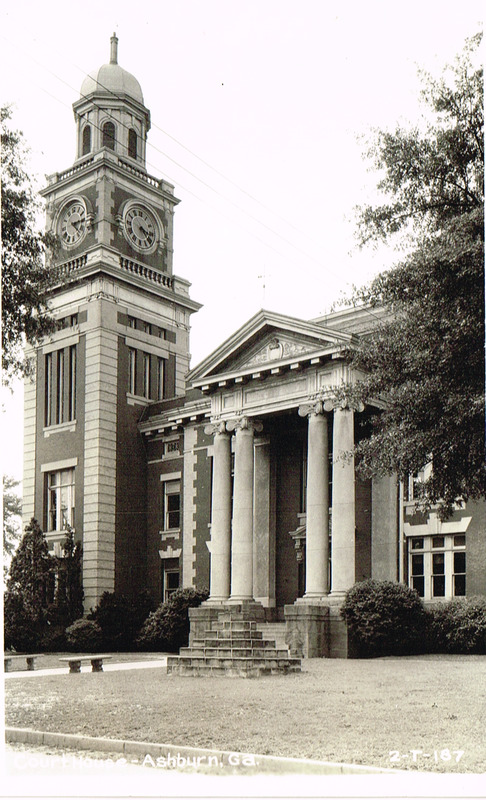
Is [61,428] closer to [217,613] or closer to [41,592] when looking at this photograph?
[41,592]

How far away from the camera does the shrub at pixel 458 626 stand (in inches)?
1032

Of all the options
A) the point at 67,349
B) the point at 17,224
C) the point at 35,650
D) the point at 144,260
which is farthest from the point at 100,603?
the point at 17,224

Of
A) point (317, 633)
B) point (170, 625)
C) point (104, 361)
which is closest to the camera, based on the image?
point (317, 633)

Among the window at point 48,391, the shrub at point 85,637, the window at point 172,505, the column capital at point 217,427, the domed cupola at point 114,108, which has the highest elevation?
the domed cupola at point 114,108

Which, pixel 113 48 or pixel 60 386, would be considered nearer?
pixel 113 48

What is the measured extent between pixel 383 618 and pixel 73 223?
21373 mm

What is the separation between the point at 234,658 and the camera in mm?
21328

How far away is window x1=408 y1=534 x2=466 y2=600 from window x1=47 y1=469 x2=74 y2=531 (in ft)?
50.8

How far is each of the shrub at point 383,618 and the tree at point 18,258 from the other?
12.9m

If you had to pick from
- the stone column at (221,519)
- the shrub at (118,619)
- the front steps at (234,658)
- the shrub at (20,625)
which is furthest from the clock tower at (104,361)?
the front steps at (234,658)

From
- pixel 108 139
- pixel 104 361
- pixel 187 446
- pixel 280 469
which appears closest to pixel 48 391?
pixel 104 361

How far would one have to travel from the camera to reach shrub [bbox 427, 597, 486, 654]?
1032 inches

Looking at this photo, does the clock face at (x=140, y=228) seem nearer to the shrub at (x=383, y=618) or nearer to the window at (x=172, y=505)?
the window at (x=172, y=505)

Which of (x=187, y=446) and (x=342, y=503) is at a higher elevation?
(x=187, y=446)
